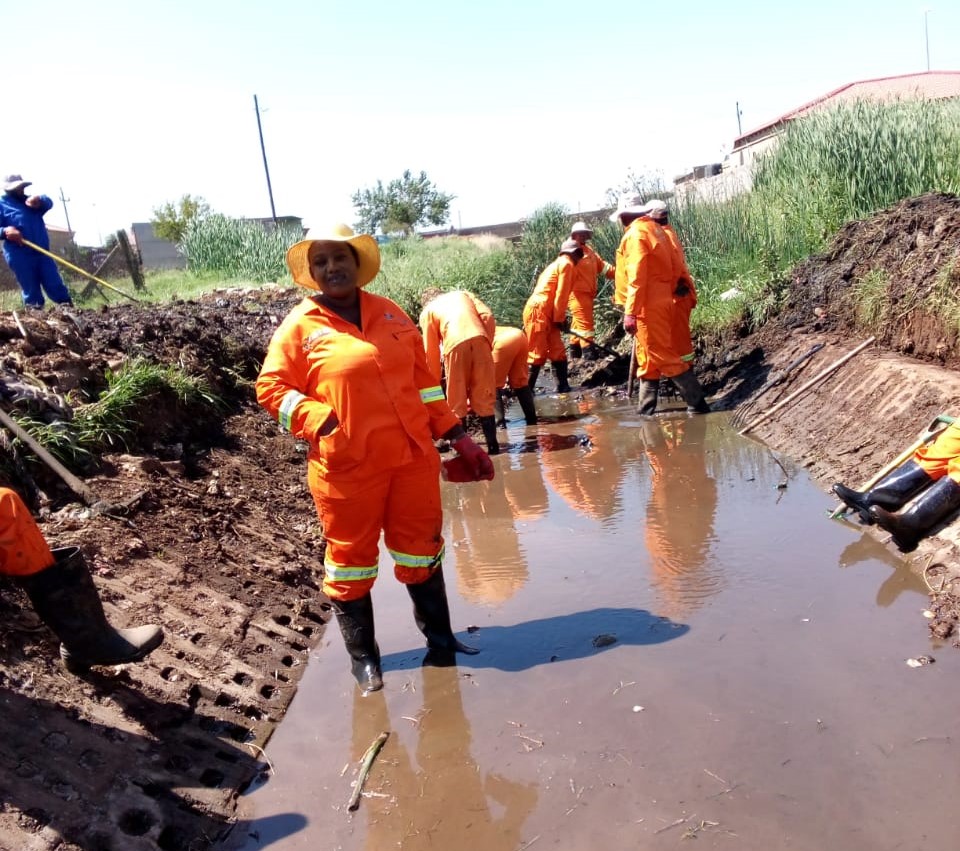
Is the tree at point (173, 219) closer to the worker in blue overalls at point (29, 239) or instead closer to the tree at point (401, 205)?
the tree at point (401, 205)

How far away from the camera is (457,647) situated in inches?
166

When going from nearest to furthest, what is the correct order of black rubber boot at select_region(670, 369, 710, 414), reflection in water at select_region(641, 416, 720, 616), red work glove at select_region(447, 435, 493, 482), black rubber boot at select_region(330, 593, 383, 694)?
black rubber boot at select_region(330, 593, 383, 694), red work glove at select_region(447, 435, 493, 482), reflection in water at select_region(641, 416, 720, 616), black rubber boot at select_region(670, 369, 710, 414)

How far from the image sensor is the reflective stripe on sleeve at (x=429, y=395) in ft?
12.9

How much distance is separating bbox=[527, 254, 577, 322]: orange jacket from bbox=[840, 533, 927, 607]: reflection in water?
6290 mm

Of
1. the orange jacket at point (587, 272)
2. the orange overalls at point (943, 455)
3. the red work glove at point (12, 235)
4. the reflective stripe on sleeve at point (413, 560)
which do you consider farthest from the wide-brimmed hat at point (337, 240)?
the orange jacket at point (587, 272)

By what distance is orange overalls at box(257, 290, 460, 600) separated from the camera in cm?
362

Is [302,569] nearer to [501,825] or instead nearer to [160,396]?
[160,396]

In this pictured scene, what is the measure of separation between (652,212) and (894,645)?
584cm

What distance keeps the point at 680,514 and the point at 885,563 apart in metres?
1.44

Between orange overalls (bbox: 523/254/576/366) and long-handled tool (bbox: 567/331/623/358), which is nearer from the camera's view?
orange overalls (bbox: 523/254/576/366)

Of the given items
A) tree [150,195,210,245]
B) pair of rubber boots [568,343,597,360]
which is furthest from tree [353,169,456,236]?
pair of rubber boots [568,343,597,360]

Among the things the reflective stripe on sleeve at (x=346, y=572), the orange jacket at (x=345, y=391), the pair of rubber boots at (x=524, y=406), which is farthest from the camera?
the pair of rubber boots at (x=524, y=406)

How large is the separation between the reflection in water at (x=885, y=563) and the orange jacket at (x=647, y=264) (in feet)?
13.3

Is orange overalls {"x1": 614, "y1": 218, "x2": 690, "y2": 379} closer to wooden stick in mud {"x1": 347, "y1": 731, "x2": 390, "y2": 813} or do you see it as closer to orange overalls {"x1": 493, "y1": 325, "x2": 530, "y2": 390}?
orange overalls {"x1": 493, "y1": 325, "x2": 530, "y2": 390}
